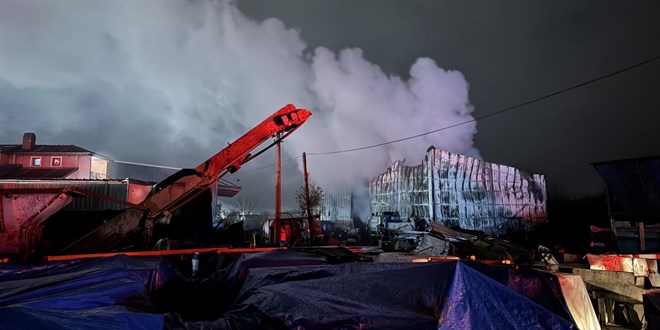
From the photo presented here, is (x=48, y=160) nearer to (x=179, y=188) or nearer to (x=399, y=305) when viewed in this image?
(x=179, y=188)

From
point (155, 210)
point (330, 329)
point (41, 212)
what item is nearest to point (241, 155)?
point (155, 210)

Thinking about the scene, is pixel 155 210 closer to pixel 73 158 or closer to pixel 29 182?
pixel 29 182

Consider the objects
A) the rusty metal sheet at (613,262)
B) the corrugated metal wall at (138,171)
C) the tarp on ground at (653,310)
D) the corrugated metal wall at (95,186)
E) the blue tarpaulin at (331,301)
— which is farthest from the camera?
the corrugated metal wall at (138,171)

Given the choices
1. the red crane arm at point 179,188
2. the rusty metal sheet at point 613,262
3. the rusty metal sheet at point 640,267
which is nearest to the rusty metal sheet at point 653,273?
the rusty metal sheet at point 640,267

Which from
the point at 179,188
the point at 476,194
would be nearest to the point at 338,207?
the point at 476,194

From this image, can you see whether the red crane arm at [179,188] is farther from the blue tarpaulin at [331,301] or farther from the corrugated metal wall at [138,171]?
the corrugated metal wall at [138,171]

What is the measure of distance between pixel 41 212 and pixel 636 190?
12.8 meters

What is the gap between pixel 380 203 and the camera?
28.0 m

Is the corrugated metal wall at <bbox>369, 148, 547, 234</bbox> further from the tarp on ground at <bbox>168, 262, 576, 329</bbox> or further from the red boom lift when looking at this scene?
the tarp on ground at <bbox>168, 262, 576, 329</bbox>

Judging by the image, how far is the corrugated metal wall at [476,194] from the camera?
77.0 ft

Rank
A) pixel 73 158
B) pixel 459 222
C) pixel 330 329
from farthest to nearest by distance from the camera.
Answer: pixel 73 158 → pixel 459 222 → pixel 330 329

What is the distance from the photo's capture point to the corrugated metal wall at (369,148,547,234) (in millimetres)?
23484

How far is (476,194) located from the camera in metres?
23.6

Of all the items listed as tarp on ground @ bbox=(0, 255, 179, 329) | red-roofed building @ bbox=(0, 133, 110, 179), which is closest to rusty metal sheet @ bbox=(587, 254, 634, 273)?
tarp on ground @ bbox=(0, 255, 179, 329)
